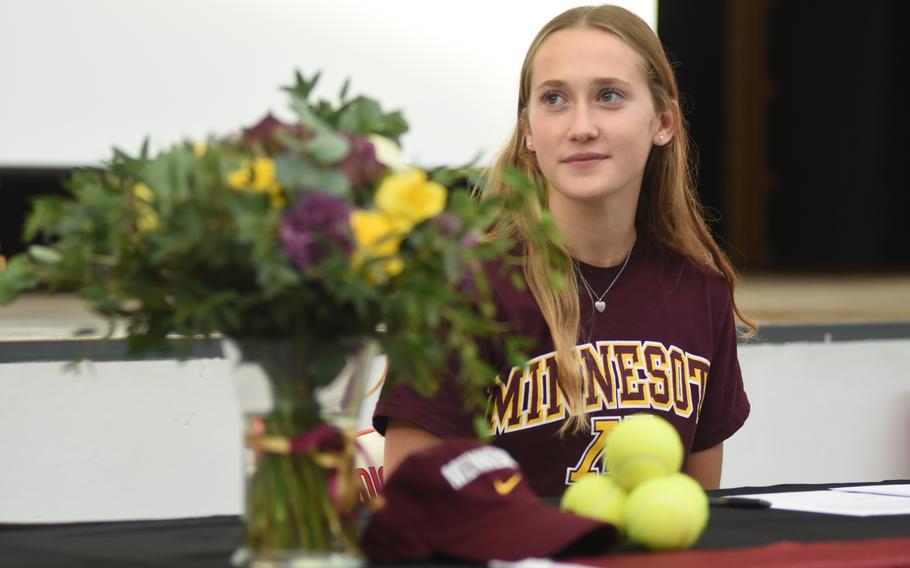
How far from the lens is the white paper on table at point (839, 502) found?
3.93ft

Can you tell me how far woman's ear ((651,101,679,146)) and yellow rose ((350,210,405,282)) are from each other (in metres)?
1.04

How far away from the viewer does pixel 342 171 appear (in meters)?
0.81

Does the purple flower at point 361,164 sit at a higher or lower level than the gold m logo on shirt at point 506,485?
higher

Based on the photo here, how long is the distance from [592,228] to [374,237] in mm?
948

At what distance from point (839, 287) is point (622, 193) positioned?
154 inches

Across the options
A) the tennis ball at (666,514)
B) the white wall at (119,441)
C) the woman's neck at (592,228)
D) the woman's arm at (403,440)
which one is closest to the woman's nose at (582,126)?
the woman's neck at (592,228)

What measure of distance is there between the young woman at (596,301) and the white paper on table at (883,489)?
0.24 meters

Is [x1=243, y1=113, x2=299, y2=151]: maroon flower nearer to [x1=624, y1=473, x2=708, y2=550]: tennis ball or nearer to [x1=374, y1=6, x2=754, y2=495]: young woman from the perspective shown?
[x1=624, y1=473, x2=708, y2=550]: tennis ball

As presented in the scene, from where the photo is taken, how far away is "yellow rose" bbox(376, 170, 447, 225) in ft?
2.66

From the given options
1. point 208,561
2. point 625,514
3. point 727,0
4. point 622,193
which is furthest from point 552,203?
point 727,0

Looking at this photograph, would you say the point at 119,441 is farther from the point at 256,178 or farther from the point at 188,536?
the point at 256,178

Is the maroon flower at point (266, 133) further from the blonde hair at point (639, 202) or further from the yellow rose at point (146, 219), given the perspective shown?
the blonde hair at point (639, 202)

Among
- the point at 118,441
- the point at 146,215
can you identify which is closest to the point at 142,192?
the point at 146,215

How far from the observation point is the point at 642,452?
1013 mm
